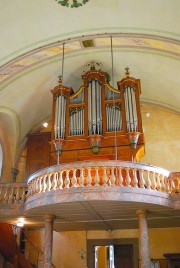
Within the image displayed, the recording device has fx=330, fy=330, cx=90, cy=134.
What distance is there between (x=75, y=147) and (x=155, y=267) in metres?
5.07

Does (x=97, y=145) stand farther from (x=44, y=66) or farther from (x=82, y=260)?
(x=82, y=260)

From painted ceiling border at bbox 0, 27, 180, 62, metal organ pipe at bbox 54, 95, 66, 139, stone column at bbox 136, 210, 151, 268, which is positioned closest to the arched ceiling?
painted ceiling border at bbox 0, 27, 180, 62

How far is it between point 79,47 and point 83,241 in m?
7.07

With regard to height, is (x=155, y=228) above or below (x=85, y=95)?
below

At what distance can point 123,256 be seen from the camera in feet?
40.3

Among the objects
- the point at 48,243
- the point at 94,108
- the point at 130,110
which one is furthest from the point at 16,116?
the point at 48,243

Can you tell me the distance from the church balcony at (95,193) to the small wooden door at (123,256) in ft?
9.53

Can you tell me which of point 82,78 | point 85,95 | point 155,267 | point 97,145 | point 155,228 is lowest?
point 155,267

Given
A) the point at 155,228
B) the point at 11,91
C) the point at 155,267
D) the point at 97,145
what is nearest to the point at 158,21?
the point at 97,145

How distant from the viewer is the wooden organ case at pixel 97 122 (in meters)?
10.0

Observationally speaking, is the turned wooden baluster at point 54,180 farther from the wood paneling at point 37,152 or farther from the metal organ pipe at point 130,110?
the wood paneling at point 37,152

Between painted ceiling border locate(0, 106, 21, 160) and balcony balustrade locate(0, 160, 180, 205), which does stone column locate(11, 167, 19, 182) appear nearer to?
painted ceiling border locate(0, 106, 21, 160)

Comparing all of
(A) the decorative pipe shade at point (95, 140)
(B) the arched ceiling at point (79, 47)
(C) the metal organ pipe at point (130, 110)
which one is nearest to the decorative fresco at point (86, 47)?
(B) the arched ceiling at point (79, 47)

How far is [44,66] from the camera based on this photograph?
11.5m
